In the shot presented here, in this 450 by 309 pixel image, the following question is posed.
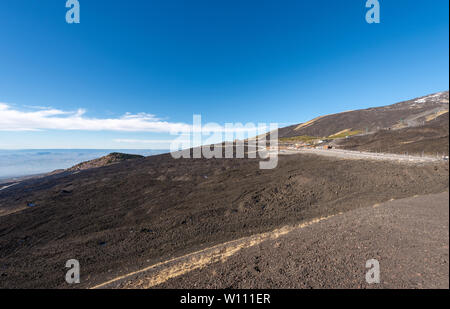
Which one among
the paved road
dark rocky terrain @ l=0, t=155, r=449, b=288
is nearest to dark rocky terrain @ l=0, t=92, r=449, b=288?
dark rocky terrain @ l=0, t=155, r=449, b=288

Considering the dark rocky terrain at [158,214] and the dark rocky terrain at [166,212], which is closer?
the dark rocky terrain at [166,212]

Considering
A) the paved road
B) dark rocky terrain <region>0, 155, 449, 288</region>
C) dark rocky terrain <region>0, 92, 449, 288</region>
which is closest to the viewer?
the paved road

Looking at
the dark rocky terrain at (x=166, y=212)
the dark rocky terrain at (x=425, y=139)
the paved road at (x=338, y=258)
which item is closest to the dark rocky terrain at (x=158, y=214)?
the dark rocky terrain at (x=166, y=212)

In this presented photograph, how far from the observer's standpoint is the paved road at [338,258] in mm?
2943

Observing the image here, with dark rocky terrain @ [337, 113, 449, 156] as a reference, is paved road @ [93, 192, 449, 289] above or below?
below

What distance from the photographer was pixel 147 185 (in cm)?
1598

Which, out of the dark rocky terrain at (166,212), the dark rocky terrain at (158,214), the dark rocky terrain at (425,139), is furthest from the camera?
the dark rocky terrain at (158,214)

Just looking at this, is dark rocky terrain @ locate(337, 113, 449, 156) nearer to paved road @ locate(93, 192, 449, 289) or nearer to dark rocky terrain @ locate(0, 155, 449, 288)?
dark rocky terrain @ locate(0, 155, 449, 288)

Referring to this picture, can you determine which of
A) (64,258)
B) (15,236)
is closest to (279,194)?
(64,258)

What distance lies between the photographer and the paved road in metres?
2.94

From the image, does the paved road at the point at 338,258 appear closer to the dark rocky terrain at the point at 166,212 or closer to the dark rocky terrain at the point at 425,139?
the dark rocky terrain at the point at 166,212

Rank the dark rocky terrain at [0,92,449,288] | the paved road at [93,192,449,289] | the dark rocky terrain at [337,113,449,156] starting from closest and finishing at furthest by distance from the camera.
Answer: the paved road at [93,192,449,289] < the dark rocky terrain at [337,113,449,156] < the dark rocky terrain at [0,92,449,288]

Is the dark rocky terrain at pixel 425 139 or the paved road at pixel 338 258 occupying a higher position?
the dark rocky terrain at pixel 425 139
